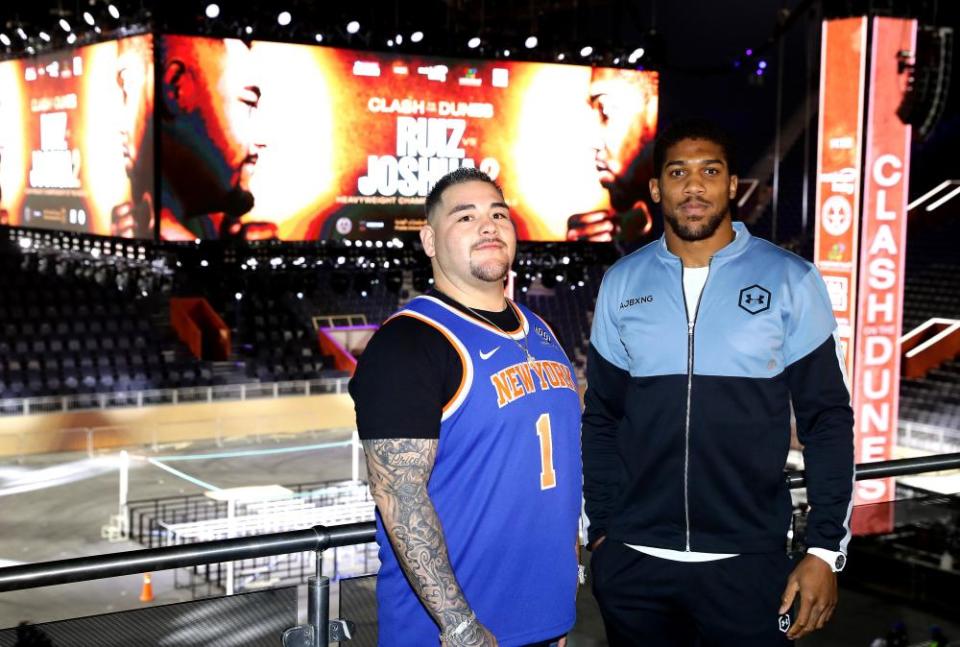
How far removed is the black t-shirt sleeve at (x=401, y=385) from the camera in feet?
8.29

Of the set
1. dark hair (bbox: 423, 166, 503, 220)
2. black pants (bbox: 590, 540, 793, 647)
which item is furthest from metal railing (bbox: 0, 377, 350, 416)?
black pants (bbox: 590, 540, 793, 647)

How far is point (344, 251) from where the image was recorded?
713 inches

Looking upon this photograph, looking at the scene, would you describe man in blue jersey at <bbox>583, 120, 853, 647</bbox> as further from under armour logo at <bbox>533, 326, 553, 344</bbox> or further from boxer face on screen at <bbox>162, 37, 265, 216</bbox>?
boxer face on screen at <bbox>162, 37, 265, 216</bbox>

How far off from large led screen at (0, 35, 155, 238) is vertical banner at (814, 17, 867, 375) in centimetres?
857

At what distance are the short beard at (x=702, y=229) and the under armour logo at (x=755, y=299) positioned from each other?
0.17 metres

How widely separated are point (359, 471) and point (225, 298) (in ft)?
13.3

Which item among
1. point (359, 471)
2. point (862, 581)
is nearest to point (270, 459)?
point (359, 471)

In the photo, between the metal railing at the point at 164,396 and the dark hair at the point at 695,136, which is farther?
the metal railing at the point at 164,396

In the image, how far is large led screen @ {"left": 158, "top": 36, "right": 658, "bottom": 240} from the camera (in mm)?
16078

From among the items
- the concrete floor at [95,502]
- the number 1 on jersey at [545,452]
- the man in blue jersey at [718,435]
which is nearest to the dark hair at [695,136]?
the man in blue jersey at [718,435]

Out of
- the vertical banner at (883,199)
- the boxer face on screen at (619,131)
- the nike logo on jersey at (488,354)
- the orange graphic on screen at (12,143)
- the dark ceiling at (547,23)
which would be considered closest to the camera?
the nike logo on jersey at (488,354)

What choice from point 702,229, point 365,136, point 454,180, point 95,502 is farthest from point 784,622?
point 95,502

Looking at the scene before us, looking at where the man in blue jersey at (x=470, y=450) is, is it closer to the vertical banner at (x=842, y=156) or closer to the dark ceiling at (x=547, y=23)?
the vertical banner at (x=842, y=156)

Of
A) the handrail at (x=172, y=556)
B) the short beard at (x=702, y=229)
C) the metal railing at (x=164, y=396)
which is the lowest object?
the metal railing at (x=164, y=396)
